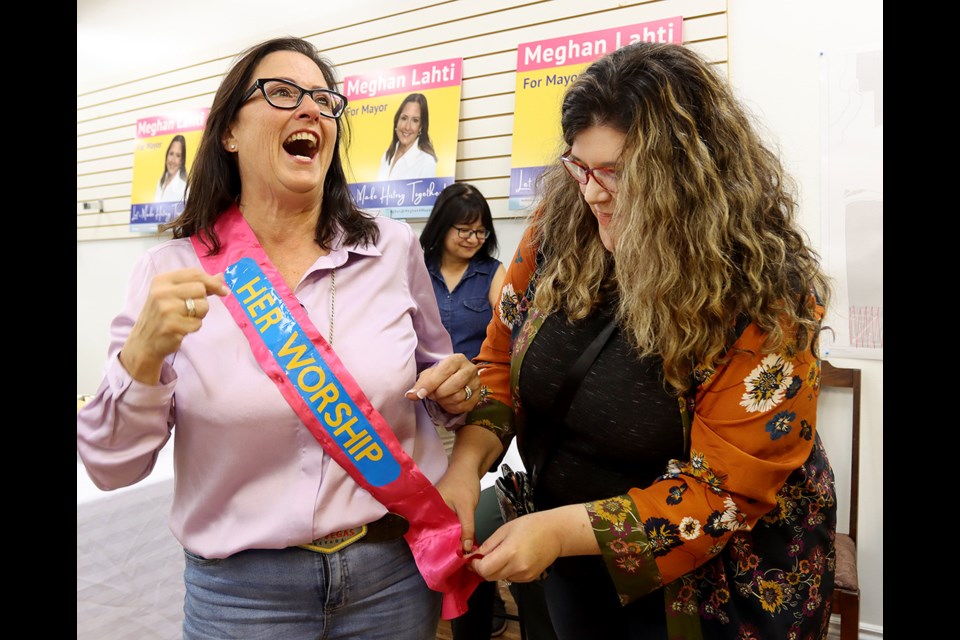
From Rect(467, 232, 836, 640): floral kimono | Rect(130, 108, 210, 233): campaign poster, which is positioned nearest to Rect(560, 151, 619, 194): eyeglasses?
Rect(467, 232, 836, 640): floral kimono

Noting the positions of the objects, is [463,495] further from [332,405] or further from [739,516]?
[739,516]

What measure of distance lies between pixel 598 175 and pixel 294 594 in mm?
941

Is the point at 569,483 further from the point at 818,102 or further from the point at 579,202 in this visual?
the point at 818,102

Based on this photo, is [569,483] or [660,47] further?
[569,483]

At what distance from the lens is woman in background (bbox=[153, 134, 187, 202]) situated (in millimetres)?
4879

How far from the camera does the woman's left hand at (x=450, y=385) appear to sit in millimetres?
1173

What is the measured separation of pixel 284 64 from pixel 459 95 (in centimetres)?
262

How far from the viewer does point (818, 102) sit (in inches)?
111

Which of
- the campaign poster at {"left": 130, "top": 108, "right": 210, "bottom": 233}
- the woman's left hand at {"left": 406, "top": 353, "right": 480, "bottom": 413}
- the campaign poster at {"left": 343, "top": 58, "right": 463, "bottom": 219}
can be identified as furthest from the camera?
the campaign poster at {"left": 130, "top": 108, "right": 210, "bottom": 233}

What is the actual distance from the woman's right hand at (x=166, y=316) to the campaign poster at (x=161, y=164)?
437 cm

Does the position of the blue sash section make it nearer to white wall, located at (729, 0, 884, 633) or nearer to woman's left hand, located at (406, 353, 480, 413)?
woman's left hand, located at (406, 353, 480, 413)

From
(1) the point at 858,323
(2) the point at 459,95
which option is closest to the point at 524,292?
(1) the point at 858,323

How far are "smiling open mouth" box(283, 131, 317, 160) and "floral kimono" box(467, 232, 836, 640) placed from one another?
86 cm

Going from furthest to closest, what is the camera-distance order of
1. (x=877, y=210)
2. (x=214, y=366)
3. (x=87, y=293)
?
(x=87, y=293) < (x=877, y=210) < (x=214, y=366)
